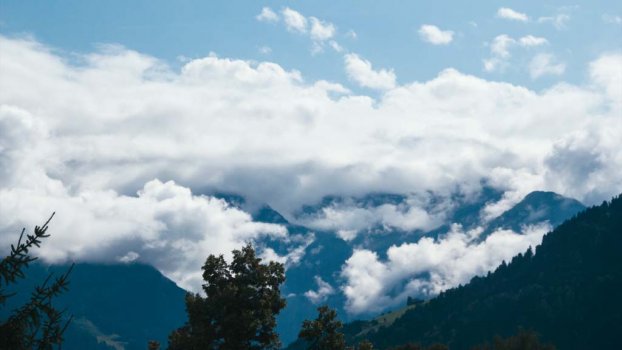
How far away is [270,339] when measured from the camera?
166 ft

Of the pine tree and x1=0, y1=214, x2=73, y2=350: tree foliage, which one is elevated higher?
the pine tree

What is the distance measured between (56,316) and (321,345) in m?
32.6

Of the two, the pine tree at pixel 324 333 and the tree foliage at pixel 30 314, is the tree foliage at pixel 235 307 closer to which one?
the pine tree at pixel 324 333

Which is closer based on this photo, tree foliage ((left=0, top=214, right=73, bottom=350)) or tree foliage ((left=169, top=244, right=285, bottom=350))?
tree foliage ((left=0, top=214, right=73, bottom=350))

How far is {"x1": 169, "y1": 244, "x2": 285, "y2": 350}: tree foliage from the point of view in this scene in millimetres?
48500

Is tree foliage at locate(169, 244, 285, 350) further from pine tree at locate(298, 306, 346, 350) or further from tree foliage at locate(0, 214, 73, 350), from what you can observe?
tree foliage at locate(0, 214, 73, 350)

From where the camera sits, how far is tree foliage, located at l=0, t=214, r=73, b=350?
62.8 ft

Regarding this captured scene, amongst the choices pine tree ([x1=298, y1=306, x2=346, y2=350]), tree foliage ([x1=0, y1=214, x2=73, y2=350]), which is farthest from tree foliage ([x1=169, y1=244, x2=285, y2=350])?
tree foliage ([x1=0, y1=214, x2=73, y2=350])

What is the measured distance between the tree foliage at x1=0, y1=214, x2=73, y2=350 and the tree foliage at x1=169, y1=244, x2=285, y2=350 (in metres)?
28.7

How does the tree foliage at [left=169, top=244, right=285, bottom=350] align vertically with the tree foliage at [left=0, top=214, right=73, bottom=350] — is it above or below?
above

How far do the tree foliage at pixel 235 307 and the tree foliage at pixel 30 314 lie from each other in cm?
2871

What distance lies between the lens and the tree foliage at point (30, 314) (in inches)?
754

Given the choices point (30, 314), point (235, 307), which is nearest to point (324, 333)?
point (235, 307)

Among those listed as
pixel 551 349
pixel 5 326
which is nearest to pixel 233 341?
pixel 5 326
